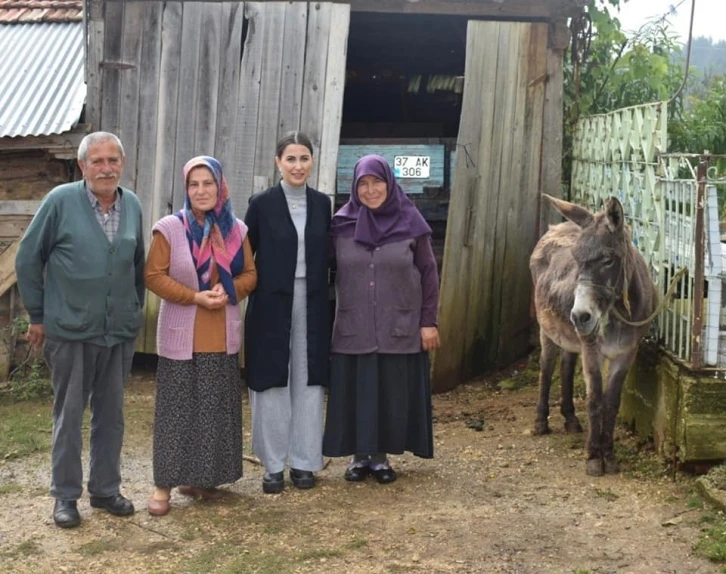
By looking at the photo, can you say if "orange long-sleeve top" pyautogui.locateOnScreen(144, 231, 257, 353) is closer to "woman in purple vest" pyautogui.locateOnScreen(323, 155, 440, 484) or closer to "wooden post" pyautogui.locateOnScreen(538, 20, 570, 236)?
"woman in purple vest" pyautogui.locateOnScreen(323, 155, 440, 484)

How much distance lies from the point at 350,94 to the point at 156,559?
7751 millimetres

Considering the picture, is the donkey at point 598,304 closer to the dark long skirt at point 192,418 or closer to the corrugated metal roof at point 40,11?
the dark long skirt at point 192,418

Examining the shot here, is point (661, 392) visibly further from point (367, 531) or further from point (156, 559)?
point (156, 559)

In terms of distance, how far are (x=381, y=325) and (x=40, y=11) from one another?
6405 mm

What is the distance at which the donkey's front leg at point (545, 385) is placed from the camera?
20.5 feet

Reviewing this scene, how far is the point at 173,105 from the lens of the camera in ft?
24.2

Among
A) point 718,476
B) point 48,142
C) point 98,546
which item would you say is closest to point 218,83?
point 48,142

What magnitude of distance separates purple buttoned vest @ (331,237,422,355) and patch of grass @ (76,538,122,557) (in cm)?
155

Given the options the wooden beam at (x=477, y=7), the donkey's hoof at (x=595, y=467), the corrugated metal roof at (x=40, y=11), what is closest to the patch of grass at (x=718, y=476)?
the donkey's hoof at (x=595, y=467)

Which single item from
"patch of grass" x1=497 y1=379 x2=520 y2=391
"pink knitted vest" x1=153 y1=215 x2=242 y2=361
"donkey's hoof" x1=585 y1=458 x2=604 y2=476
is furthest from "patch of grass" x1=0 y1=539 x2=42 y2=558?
"patch of grass" x1=497 y1=379 x2=520 y2=391

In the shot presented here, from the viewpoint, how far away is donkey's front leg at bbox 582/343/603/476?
527cm

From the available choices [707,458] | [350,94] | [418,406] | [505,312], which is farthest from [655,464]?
[350,94]

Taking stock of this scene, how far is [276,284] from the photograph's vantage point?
16.3 ft

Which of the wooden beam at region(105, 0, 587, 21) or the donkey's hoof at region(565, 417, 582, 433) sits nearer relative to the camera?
the donkey's hoof at region(565, 417, 582, 433)
